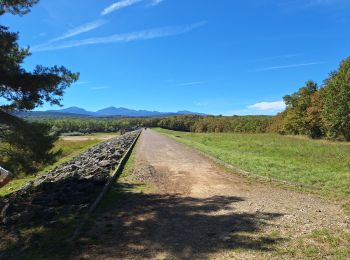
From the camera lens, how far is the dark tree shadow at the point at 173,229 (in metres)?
→ 6.80

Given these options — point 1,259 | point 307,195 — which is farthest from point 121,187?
point 1,259

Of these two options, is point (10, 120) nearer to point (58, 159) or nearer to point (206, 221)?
point (206, 221)

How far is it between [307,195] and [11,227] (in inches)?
298

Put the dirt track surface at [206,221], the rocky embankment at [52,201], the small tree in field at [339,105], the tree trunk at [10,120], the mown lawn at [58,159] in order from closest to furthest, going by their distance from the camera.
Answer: the dirt track surface at [206,221], the rocky embankment at [52,201], the tree trunk at [10,120], the mown lawn at [58,159], the small tree in field at [339,105]

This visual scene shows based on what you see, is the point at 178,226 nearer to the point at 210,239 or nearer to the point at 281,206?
the point at 210,239

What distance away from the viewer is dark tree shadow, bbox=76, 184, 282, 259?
6801mm

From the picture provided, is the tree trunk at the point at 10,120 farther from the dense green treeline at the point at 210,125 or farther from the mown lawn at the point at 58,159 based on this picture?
the dense green treeline at the point at 210,125

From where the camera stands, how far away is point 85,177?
1488 centimetres

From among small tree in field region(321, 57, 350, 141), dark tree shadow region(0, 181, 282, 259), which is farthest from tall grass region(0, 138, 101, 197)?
small tree in field region(321, 57, 350, 141)

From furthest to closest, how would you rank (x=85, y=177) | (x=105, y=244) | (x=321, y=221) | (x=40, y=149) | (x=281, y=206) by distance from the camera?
(x=85, y=177) → (x=40, y=149) → (x=281, y=206) → (x=321, y=221) → (x=105, y=244)

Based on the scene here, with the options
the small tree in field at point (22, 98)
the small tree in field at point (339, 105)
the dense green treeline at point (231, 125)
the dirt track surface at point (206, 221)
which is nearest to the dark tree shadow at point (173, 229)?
the dirt track surface at point (206, 221)

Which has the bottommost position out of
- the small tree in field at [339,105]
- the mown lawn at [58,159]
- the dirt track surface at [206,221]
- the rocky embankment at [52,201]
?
the mown lawn at [58,159]

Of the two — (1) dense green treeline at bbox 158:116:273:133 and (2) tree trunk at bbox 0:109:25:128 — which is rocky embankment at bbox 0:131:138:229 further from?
(1) dense green treeline at bbox 158:116:273:133

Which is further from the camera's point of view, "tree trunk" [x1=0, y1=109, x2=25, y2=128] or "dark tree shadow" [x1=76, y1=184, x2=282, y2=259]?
"tree trunk" [x1=0, y1=109, x2=25, y2=128]
